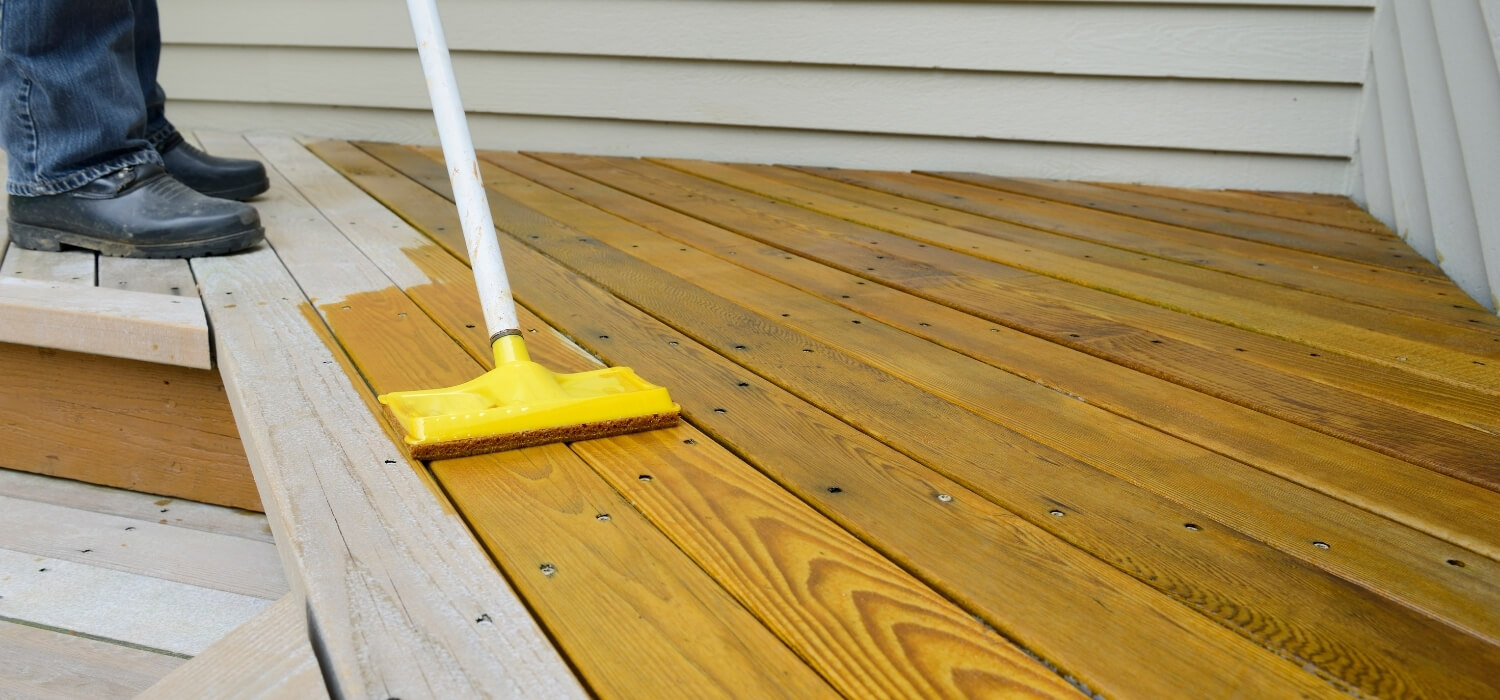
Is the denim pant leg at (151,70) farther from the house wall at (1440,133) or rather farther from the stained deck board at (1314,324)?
the house wall at (1440,133)

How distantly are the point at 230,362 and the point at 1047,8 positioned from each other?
1816 millimetres

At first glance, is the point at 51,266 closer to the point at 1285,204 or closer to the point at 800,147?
the point at 800,147

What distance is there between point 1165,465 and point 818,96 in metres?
1.78

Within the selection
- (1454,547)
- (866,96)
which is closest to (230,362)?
(1454,547)

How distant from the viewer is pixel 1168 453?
0.97 metres

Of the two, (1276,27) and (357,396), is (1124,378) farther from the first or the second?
(1276,27)

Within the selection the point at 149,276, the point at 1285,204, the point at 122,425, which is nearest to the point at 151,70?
the point at 149,276

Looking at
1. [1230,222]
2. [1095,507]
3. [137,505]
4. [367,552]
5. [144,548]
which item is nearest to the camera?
[367,552]

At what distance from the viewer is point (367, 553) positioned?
75 cm

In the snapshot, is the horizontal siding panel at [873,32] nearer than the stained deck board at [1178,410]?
No

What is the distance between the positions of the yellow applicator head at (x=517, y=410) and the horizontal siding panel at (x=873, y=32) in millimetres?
1657

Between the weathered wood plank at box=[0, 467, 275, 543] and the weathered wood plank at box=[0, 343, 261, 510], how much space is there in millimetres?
10

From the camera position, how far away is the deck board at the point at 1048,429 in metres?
0.71

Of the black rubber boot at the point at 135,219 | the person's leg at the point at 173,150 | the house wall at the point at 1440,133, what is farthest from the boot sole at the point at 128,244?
the house wall at the point at 1440,133
